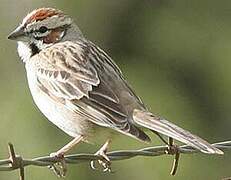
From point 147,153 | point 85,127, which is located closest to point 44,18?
point 85,127

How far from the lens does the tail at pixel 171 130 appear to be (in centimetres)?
745

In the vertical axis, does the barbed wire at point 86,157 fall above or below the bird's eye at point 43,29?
below

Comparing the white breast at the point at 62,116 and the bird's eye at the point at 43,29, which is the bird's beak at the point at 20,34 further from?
the white breast at the point at 62,116

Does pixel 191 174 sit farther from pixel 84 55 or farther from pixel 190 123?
pixel 84 55

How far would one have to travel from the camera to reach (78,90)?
8328 millimetres

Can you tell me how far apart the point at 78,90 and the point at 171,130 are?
2.92ft

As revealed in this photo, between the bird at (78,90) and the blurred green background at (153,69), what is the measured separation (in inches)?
195

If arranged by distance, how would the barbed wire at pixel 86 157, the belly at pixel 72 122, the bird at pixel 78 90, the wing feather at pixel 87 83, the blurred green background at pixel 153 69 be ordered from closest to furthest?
1. the barbed wire at pixel 86 157
2. the bird at pixel 78 90
3. the wing feather at pixel 87 83
4. the belly at pixel 72 122
5. the blurred green background at pixel 153 69

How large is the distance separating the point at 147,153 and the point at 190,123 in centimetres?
766

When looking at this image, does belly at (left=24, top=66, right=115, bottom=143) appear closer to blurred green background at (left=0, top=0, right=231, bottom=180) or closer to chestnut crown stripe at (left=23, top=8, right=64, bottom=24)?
chestnut crown stripe at (left=23, top=8, right=64, bottom=24)

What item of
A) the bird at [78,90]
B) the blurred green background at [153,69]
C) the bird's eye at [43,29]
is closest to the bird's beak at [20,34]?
the bird at [78,90]

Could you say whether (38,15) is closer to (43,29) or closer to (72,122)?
(43,29)

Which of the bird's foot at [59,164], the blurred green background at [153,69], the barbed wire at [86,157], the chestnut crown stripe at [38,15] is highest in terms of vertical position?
the chestnut crown stripe at [38,15]

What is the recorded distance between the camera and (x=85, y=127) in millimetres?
8148
